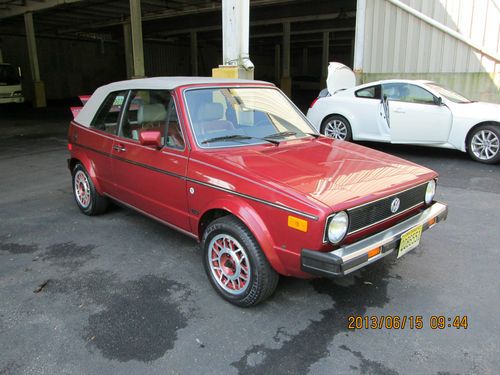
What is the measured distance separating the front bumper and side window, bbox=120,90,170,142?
175 cm

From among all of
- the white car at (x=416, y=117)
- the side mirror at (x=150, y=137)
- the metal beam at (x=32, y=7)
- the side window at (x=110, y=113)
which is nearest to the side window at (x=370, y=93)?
the white car at (x=416, y=117)

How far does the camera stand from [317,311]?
116 inches

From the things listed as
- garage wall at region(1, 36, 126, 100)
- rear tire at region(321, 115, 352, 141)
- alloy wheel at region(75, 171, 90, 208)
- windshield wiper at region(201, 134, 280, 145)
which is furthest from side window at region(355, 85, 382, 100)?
garage wall at region(1, 36, 126, 100)

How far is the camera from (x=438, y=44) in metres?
9.70

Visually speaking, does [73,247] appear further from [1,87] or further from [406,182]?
[1,87]

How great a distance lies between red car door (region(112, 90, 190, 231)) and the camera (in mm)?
3377

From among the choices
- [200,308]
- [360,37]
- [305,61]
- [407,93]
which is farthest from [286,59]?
[200,308]

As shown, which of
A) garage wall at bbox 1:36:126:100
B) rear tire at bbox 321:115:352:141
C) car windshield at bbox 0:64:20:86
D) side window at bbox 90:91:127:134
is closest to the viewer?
side window at bbox 90:91:127:134

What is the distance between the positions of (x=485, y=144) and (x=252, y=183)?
5915 mm

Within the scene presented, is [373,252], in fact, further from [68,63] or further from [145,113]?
[68,63]

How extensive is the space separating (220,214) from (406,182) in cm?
138

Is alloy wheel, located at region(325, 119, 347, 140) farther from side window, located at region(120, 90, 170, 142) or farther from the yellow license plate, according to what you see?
the yellow license plate

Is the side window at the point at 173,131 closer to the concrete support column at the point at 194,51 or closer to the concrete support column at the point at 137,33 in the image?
the concrete support column at the point at 137,33

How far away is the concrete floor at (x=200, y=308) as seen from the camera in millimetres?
2451
